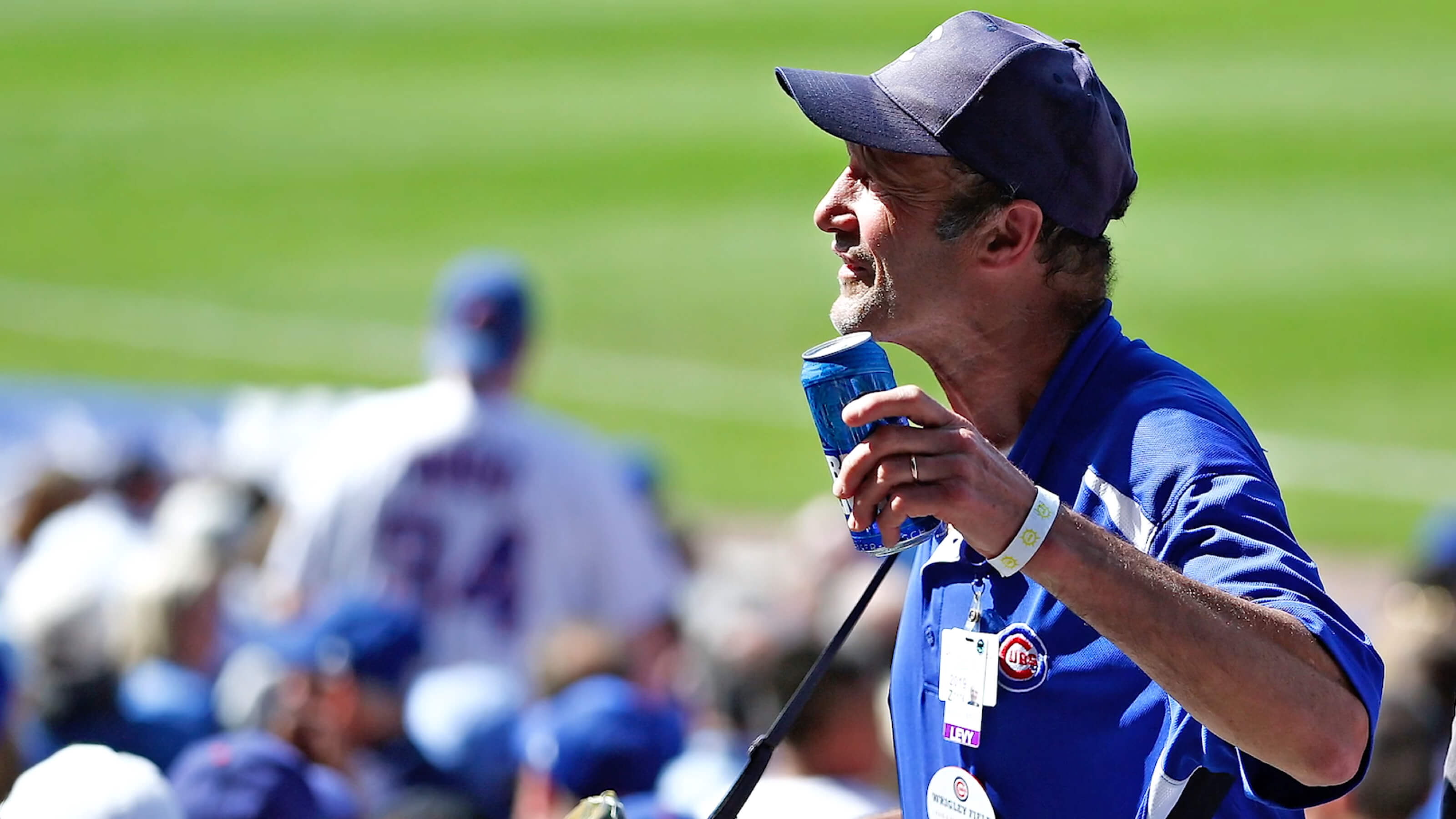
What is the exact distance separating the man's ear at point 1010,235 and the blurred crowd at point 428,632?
1.57 metres

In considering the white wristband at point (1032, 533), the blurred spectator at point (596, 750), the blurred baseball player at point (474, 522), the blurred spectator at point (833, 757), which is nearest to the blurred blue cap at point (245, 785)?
the blurred spectator at point (596, 750)

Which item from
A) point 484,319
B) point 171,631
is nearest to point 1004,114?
point 171,631

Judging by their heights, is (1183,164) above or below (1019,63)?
above

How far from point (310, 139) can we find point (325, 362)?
5.72 metres

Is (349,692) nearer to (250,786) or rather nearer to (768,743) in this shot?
(250,786)

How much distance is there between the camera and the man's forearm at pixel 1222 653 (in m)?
1.76

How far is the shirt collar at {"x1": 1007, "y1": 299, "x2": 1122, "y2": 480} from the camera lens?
7.18ft

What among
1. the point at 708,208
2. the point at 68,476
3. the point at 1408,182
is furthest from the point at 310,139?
the point at 68,476

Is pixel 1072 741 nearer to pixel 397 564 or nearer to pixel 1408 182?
pixel 397 564

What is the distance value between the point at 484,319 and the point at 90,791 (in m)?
3.55

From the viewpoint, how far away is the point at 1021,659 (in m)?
2.09

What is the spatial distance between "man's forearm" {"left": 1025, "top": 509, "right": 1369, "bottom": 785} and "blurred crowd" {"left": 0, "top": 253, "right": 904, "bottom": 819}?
65.7 inches

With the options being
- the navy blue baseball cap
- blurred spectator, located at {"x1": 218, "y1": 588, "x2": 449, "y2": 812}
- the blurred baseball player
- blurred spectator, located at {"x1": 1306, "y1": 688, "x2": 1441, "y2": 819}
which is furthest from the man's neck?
the blurred baseball player

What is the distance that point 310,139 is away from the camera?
20500mm
